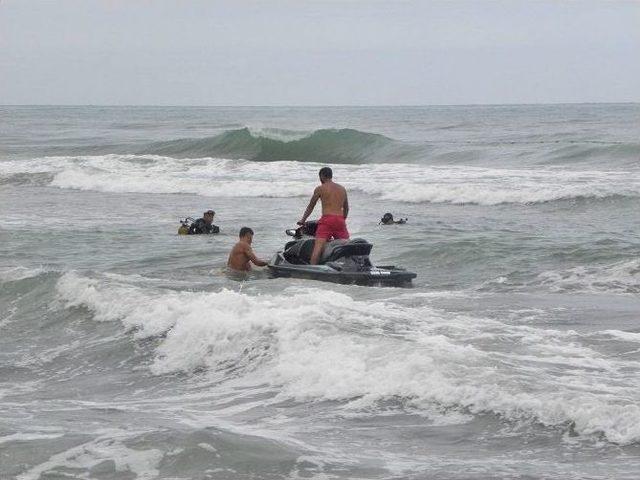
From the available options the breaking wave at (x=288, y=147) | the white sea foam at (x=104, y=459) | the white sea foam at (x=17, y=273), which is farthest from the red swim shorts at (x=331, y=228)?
the breaking wave at (x=288, y=147)

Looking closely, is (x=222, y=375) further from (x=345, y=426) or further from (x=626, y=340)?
(x=626, y=340)

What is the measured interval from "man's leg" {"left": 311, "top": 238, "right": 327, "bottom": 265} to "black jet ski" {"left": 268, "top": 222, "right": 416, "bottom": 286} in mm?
58

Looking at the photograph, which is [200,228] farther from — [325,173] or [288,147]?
[288,147]

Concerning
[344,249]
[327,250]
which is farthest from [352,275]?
[327,250]

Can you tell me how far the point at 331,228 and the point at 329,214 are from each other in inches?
7.9

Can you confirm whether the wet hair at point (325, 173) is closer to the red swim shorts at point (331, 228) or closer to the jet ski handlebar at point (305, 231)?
the red swim shorts at point (331, 228)

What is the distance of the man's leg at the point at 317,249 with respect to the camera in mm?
14883

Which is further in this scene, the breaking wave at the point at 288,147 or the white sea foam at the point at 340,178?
the breaking wave at the point at 288,147

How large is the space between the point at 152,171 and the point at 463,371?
33.1 metres

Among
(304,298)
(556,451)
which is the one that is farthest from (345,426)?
(304,298)

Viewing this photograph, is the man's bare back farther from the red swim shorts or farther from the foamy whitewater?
the foamy whitewater

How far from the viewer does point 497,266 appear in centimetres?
1678

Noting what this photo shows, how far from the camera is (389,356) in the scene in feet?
30.1

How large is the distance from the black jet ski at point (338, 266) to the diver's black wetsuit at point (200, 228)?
544 cm
